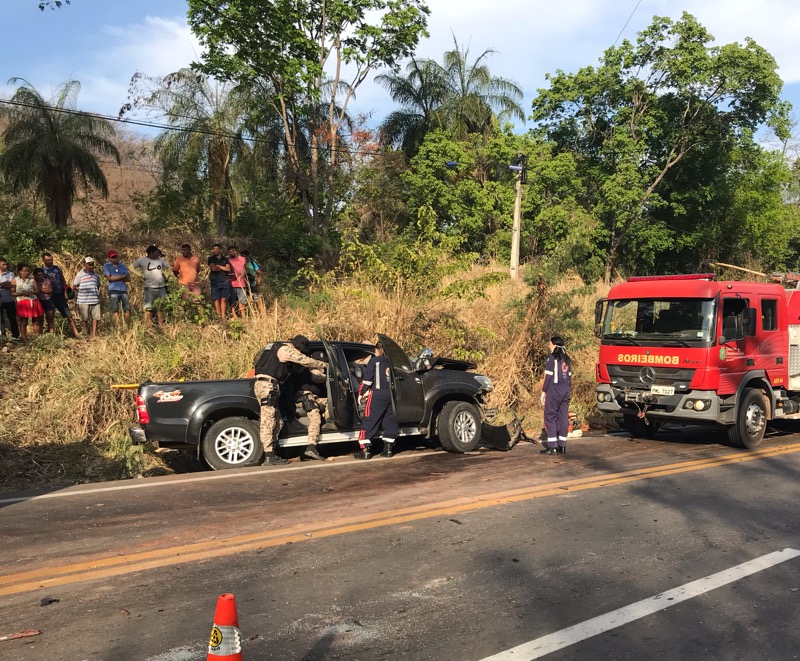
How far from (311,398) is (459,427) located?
7.43ft

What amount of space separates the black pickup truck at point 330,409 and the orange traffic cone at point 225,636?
237 inches

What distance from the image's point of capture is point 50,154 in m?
19.0

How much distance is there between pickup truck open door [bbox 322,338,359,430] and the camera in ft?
29.7

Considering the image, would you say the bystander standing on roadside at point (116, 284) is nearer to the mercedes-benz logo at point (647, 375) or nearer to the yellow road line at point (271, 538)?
the yellow road line at point (271, 538)

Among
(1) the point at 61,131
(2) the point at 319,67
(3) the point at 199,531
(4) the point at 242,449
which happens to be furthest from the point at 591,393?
(1) the point at 61,131

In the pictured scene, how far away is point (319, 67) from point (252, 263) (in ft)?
27.3

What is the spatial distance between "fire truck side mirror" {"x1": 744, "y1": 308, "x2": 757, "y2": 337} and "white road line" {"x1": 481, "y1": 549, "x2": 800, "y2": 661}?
5.58 m

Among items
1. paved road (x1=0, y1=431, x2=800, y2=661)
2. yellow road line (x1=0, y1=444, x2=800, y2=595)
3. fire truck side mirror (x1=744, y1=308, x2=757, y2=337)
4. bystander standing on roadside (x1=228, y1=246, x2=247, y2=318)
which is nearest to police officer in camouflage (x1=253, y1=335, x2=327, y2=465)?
paved road (x1=0, y1=431, x2=800, y2=661)

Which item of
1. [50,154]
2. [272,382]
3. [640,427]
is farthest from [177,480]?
[50,154]

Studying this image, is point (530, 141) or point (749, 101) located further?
point (530, 141)

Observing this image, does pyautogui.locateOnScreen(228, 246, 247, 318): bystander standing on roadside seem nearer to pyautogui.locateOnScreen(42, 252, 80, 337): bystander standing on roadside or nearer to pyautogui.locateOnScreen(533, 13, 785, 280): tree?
pyautogui.locateOnScreen(42, 252, 80, 337): bystander standing on roadside

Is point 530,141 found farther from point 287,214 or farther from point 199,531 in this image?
point 199,531

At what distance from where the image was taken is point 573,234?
2597 centimetres

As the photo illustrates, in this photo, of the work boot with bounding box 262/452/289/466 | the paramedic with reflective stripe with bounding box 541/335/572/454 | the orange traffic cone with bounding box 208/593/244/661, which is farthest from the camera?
the paramedic with reflective stripe with bounding box 541/335/572/454
